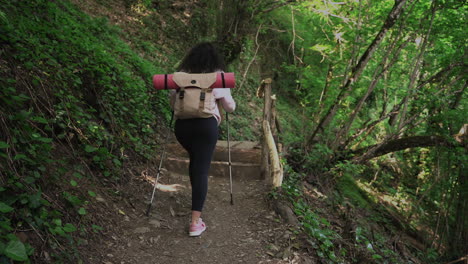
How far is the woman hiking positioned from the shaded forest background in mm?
1016

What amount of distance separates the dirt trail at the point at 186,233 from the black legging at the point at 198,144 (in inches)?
18.8

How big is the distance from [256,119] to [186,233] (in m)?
8.33

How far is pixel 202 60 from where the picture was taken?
332 cm

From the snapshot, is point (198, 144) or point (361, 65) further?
point (361, 65)

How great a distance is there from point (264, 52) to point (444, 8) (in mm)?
9519

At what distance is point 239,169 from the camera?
5.73 m

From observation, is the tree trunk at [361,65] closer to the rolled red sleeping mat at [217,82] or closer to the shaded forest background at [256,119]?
the shaded forest background at [256,119]

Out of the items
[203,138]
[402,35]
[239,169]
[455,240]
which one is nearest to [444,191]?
[455,240]

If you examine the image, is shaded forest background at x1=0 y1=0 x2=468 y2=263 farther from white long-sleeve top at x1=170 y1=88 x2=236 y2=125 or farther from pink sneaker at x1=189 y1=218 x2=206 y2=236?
white long-sleeve top at x1=170 y1=88 x2=236 y2=125

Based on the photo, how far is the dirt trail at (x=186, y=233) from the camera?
3061 millimetres

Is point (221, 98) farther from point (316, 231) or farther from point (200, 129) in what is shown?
point (316, 231)

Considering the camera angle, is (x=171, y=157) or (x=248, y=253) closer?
(x=248, y=253)

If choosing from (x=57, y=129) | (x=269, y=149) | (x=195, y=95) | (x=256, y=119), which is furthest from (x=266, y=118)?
(x=256, y=119)

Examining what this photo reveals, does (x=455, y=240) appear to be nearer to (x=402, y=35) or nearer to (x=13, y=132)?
(x=402, y=35)
